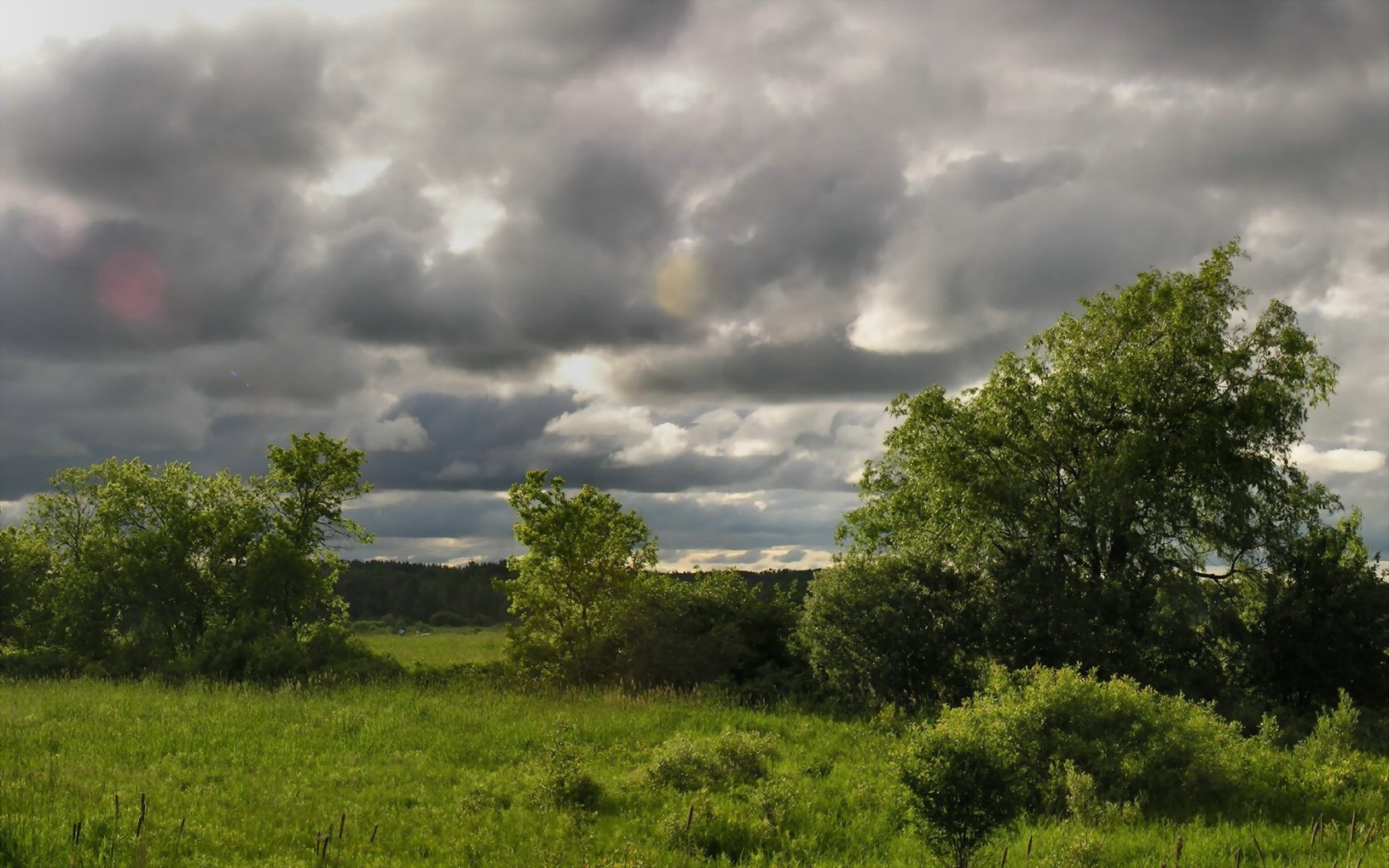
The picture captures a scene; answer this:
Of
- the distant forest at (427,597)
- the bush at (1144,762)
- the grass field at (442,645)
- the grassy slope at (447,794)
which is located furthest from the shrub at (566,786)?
the distant forest at (427,597)

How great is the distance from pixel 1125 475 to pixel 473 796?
2066 cm

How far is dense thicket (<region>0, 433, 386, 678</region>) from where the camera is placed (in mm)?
35969

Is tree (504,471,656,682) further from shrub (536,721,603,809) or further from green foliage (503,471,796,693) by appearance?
shrub (536,721,603,809)

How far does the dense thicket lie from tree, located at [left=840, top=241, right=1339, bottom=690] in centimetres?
2222

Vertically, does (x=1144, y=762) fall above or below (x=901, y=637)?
below

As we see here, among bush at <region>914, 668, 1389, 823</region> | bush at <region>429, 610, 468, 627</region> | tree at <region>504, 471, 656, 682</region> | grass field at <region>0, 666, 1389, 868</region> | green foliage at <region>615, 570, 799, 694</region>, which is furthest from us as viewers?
Answer: bush at <region>429, 610, 468, 627</region>

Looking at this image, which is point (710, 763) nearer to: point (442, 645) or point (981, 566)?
point (981, 566)

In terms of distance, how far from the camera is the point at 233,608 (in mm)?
36344

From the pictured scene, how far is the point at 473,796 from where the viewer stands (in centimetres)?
1476

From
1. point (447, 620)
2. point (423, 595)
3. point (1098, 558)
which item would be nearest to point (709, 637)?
point (1098, 558)

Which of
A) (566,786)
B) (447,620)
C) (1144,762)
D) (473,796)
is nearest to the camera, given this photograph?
(566,786)

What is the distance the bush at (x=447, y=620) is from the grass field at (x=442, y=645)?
2869mm

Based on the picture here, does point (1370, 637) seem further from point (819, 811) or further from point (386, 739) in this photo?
point (386, 739)

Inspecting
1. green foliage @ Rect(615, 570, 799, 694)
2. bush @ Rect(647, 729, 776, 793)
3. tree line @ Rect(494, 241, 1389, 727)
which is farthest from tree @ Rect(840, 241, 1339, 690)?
bush @ Rect(647, 729, 776, 793)
